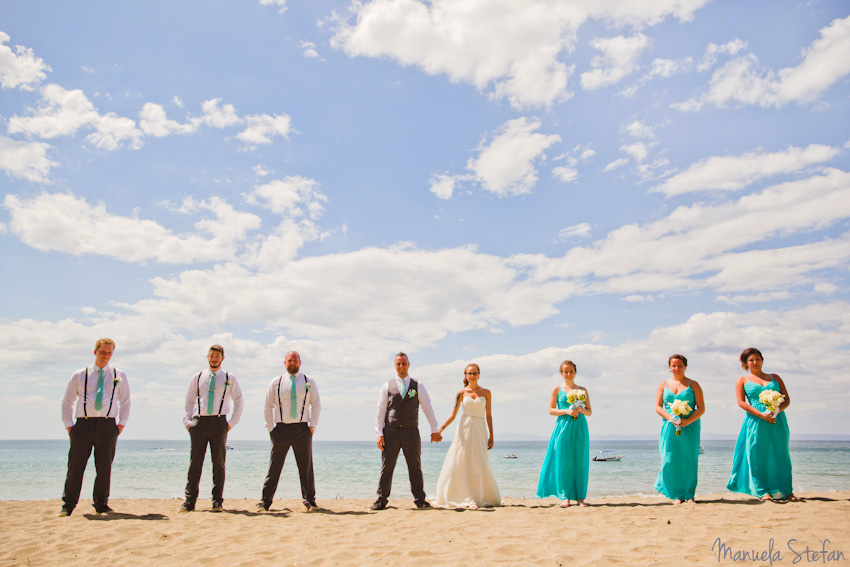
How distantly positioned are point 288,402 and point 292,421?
0.28 metres

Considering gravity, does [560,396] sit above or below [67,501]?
above

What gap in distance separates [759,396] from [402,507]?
541 centimetres

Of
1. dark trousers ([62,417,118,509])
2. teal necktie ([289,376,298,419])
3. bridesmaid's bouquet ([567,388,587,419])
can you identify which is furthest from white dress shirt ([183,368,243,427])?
bridesmaid's bouquet ([567,388,587,419])

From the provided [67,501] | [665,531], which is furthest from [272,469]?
[665,531]

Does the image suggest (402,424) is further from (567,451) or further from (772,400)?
(772,400)

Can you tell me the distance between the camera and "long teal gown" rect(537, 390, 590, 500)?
7324mm

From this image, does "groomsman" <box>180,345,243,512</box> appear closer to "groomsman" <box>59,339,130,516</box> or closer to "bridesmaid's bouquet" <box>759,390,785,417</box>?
"groomsman" <box>59,339,130,516</box>

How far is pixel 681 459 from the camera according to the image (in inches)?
280

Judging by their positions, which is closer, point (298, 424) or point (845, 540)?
point (845, 540)

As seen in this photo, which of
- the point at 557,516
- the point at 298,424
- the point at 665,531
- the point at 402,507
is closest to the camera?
the point at 665,531

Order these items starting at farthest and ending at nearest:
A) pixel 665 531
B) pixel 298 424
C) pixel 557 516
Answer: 1. pixel 298 424
2. pixel 557 516
3. pixel 665 531

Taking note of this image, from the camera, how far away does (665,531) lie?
17.1 ft

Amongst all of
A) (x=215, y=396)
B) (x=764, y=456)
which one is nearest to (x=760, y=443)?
(x=764, y=456)

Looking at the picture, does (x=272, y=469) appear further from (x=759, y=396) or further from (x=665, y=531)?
(x=759, y=396)
